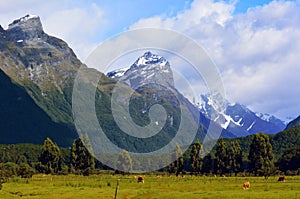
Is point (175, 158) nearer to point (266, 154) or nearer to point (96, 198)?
point (266, 154)

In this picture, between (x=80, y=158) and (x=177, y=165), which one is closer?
(x=80, y=158)

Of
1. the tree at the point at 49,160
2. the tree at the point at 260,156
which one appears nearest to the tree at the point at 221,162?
the tree at the point at 260,156

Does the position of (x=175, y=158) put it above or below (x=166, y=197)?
above

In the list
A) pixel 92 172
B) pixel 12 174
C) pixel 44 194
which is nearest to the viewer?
pixel 44 194

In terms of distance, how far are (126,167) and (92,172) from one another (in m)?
25.6

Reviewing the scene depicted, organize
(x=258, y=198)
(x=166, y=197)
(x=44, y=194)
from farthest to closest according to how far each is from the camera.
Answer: (x=44, y=194), (x=166, y=197), (x=258, y=198)

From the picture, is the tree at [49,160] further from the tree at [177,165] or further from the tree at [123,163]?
the tree at [177,165]

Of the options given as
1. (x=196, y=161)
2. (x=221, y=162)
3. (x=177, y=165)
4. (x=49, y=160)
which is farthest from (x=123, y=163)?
(x=221, y=162)

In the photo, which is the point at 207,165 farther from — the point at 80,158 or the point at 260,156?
the point at 80,158

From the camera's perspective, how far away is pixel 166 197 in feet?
181

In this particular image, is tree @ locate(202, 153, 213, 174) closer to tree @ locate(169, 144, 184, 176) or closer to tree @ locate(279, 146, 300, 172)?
tree @ locate(169, 144, 184, 176)

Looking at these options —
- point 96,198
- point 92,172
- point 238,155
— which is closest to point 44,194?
point 96,198

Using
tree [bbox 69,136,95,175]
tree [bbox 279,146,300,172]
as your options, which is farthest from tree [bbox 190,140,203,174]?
tree [bbox 279,146,300,172]

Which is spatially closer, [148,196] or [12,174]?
[148,196]
